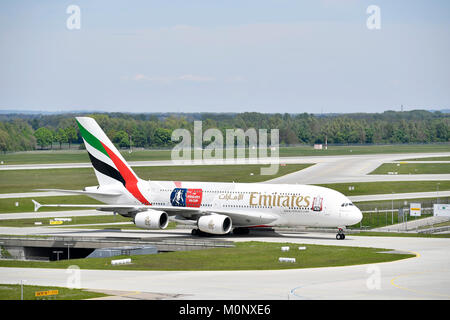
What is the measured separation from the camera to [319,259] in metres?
60.6

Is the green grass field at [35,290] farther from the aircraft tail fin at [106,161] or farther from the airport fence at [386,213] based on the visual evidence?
the airport fence at [386,213]

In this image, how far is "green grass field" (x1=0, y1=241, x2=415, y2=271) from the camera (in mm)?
57750

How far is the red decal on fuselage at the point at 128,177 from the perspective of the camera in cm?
8312

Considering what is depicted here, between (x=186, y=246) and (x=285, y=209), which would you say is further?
(x=285, y=209)

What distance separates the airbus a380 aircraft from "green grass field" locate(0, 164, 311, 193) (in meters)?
51.2

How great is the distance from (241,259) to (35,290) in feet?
61.2

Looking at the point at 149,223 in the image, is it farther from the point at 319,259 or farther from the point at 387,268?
the point at 387,268

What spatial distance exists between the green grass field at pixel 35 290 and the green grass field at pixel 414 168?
125 metres

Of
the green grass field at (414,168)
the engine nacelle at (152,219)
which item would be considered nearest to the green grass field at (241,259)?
the engine nacelle at (152,219)

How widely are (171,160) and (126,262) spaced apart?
460ft

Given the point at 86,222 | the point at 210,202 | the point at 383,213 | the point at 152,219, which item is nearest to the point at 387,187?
the point at 383,213
